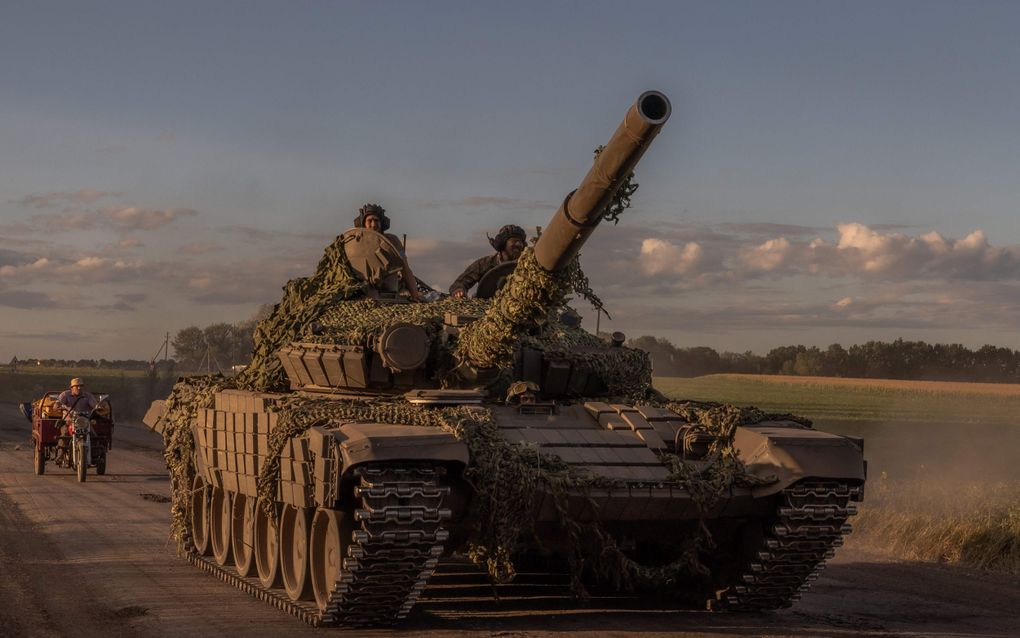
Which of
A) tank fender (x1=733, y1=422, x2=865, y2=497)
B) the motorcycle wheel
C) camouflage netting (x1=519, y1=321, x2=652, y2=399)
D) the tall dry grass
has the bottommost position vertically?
the tall dry grass

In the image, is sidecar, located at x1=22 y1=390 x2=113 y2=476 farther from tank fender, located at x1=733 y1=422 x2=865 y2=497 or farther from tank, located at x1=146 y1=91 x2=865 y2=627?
tank fender, located at x1=733 y1=422 x2=865 y2=497

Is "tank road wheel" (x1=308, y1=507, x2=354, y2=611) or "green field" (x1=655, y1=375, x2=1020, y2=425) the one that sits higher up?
"green field" (x1=655, y1=375, x2=1020, y2=425)

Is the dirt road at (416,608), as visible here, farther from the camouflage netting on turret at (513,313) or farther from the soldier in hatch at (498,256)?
the soldier in hatch at (498,256)

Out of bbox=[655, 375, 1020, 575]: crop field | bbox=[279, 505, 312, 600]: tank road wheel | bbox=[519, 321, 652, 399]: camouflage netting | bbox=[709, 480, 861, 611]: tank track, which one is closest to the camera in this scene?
bbox=[709, 480, 861, 611]: tank track

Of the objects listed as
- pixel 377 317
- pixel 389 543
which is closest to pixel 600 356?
pixel 377 317

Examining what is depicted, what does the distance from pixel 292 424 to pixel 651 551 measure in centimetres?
352

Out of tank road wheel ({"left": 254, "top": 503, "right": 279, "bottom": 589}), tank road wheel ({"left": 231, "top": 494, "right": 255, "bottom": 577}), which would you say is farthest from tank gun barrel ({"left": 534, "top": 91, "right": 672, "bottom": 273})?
tank road wheel ({"left": 231, "top": 494, "right": 255, "bottom": 577})

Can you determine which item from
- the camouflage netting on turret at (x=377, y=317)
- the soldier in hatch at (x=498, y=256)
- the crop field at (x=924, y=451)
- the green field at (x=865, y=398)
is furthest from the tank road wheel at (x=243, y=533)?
the green field at (x=865, y=398)

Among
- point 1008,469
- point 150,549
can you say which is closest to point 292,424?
point 150,549

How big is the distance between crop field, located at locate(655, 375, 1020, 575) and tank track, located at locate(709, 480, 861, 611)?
13.8 ft

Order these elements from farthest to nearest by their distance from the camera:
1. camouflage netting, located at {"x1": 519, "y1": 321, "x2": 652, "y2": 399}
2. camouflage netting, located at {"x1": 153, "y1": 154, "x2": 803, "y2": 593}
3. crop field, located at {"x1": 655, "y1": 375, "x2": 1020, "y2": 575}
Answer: crop field, located at {"x1": 655, "y1": 375, "x2": 1020, "y2": 575} → camouflage netting, located at {"x1": 519, "y1": 321, "x2": 652, "y2": 399} → camouflage netting, located at {"x1": 153, "y1": 154, "x2": 803, "y2": 593}

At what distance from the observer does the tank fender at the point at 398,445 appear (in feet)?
34.6

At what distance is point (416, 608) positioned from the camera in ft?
41.6

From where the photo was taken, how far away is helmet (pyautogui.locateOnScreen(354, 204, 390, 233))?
15.5m
